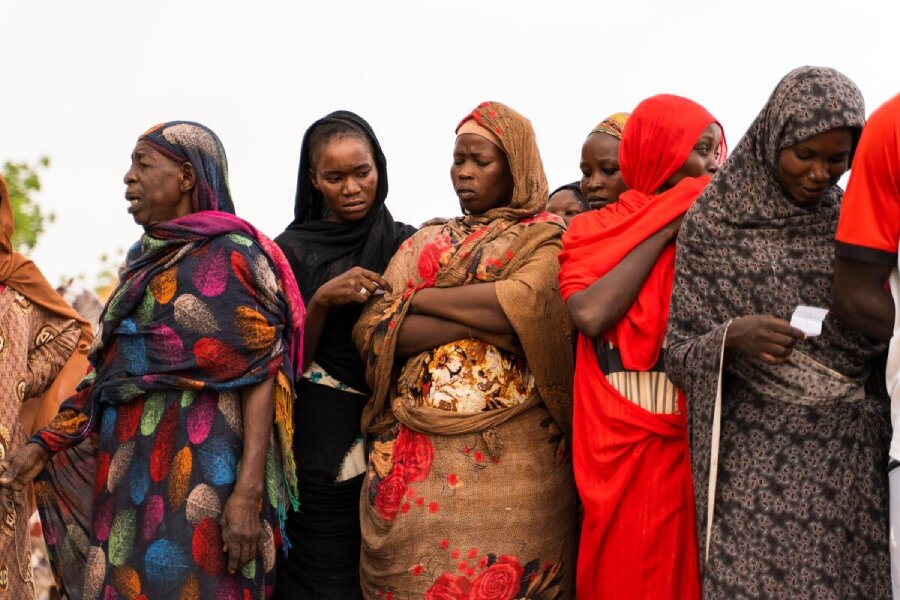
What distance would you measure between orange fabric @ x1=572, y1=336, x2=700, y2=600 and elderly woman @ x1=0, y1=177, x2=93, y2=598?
85.5 inches

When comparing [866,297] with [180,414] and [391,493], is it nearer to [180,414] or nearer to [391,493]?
[391,493]

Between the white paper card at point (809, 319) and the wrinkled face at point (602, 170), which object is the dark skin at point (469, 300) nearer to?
the wrinkled face at point (602, 170)

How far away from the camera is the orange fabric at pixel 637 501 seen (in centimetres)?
426

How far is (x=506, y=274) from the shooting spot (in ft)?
16.0

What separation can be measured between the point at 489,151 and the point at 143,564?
6.31 feet

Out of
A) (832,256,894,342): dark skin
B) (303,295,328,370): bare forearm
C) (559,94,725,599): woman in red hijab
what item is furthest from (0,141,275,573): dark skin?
(832,256,894,342): dark skin

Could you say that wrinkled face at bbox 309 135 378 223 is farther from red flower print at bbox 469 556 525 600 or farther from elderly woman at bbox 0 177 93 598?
red flower print at bbox 469 556 525 600

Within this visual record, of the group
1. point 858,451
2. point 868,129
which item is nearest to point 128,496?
point 858,451

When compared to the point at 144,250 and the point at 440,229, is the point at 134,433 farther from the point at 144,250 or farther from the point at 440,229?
the point at 440,229

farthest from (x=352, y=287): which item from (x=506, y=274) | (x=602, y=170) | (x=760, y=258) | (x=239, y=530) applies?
(x=760, y=258)

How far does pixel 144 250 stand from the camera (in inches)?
191

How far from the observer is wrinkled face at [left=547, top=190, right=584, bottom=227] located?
21.6 ft

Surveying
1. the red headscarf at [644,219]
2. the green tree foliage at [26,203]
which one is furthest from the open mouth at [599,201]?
the green tree foliage at [26,203]

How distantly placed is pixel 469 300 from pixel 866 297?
58.2 inches
